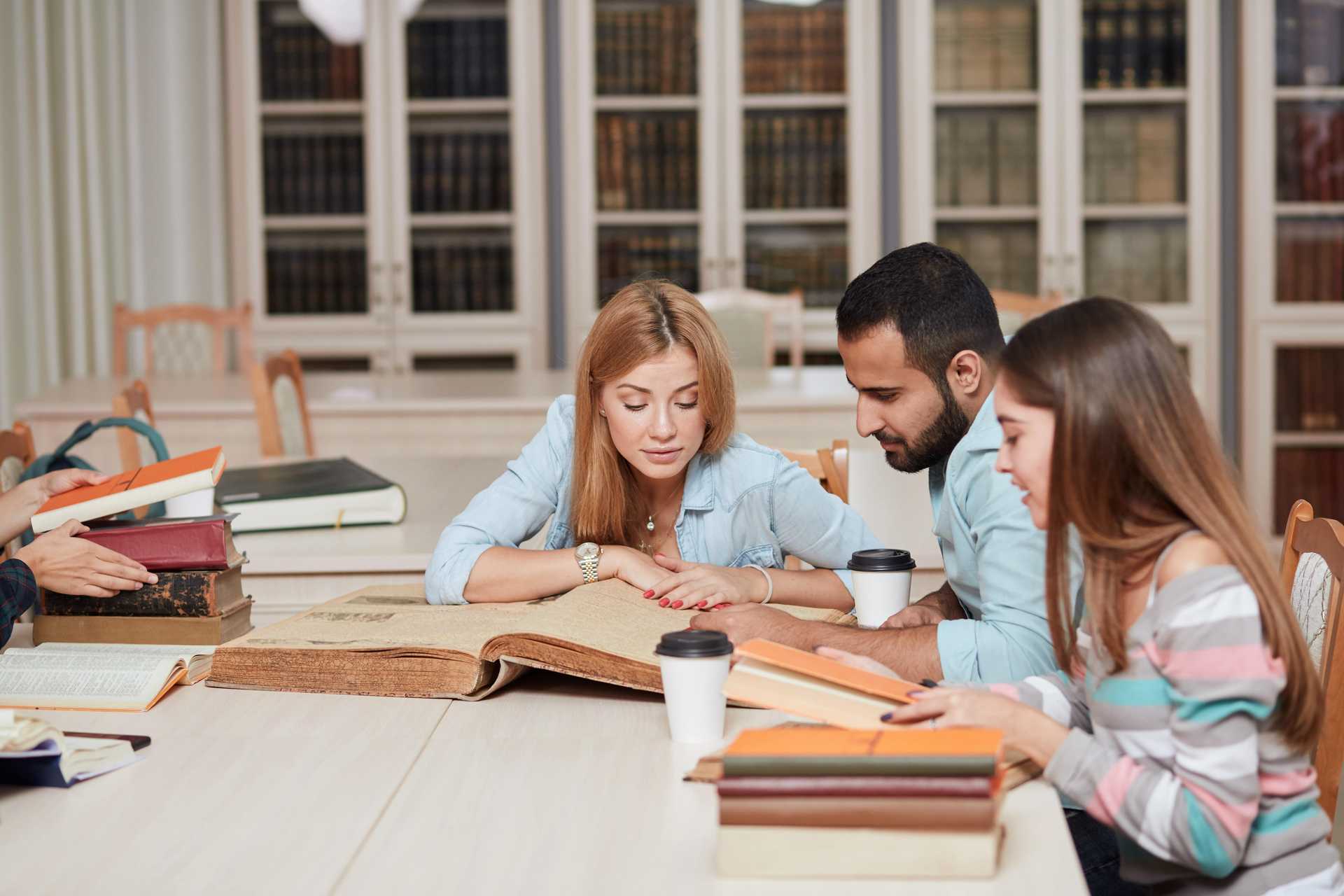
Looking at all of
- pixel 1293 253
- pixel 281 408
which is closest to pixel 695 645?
pixel 281 408

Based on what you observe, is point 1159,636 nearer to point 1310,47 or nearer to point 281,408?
point 281,408

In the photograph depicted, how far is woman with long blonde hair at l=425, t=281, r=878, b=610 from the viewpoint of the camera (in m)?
1.54

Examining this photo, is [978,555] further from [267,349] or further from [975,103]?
[267,349]

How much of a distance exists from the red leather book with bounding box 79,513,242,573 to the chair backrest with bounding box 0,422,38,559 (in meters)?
0.60

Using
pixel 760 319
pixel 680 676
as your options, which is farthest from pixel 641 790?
pixel 760 319

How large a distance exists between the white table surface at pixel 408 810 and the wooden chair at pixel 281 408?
1.80m

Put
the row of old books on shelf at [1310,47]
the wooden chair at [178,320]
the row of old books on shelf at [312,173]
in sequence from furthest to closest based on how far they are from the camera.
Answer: the row of old books on shelf at [312,173] → the row of old books on shelf at [1310,47] → the wooden chair at [178,320]

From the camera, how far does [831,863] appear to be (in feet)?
2.82

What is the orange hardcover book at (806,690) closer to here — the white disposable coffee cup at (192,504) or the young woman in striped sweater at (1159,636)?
the young woman in striped sweater at (1159,636)

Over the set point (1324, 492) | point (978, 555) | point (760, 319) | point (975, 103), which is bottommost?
point (1324, 492)

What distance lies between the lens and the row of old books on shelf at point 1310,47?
4617 mm

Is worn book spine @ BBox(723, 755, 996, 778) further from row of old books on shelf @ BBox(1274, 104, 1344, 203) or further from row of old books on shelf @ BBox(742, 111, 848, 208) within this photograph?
row of old books on shelf @ BBox(1274, 104, 1344, 203)

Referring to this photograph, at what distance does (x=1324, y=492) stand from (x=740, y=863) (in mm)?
4582

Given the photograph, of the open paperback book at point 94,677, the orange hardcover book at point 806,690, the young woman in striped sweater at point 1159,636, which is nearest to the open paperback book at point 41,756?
the open paperback book at point 94,677
